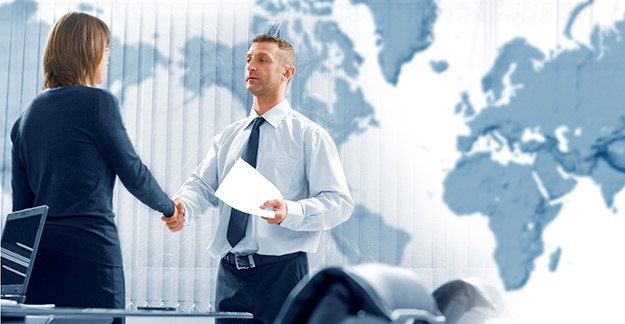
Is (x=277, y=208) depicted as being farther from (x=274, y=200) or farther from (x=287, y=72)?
(x=287, y=72)

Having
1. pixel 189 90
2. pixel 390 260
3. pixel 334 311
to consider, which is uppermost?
pixel 189 90

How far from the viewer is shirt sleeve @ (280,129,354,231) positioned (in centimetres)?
240

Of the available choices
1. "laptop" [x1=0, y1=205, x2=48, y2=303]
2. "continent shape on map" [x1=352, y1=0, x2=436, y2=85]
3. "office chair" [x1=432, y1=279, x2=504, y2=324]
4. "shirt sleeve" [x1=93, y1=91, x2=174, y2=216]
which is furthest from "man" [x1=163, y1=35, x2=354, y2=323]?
Answer: "office chair" [x1=432, y1=279, x2=504, y2=324]

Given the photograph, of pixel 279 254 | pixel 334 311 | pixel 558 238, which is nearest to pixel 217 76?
pixel 279 254

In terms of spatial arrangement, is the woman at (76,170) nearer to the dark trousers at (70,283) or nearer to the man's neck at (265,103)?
the dark trousers at (70,283)

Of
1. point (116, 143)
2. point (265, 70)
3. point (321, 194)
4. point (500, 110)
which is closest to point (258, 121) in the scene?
point (265, 70)

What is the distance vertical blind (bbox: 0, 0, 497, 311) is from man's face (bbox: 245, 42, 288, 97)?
70 cm

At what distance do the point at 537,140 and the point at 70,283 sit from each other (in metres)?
2.21

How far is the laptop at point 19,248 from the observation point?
5.50 feet

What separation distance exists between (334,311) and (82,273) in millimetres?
1461

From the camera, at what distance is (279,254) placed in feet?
7.95

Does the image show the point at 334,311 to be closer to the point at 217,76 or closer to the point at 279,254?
the point at 279,254

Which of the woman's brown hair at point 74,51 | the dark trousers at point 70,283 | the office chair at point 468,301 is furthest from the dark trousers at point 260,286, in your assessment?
the office chair at point 468,301

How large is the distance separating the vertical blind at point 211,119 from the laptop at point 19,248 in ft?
5.51
